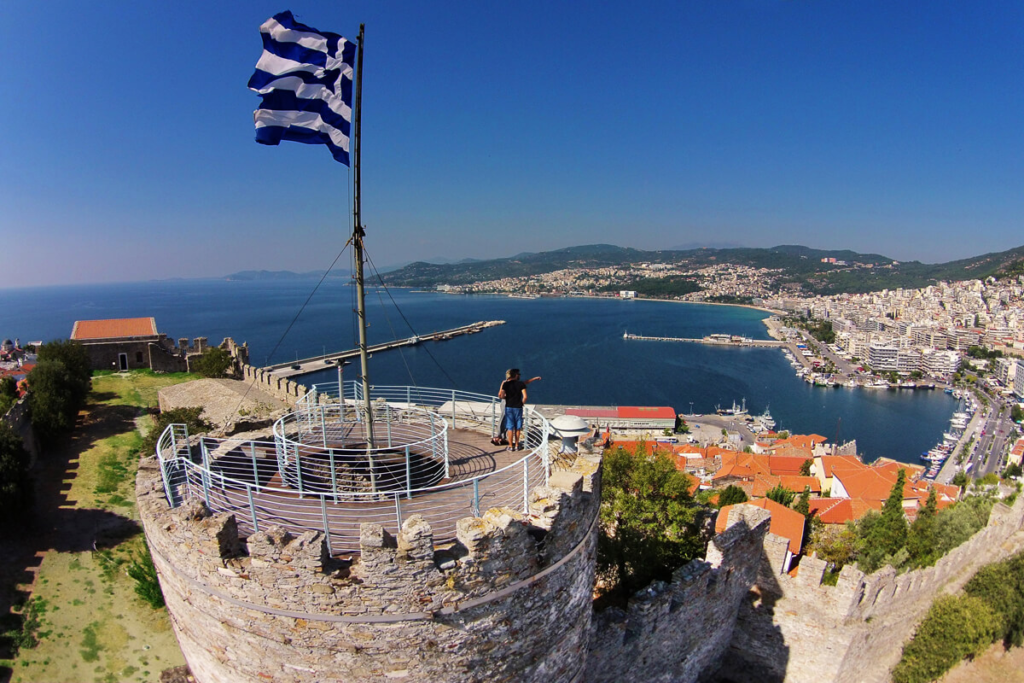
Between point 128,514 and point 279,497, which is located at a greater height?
point 279,497

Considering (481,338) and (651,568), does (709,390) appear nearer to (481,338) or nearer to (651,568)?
(481,338)

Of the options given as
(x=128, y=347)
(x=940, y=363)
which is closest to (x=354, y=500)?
(x=128, y=347)

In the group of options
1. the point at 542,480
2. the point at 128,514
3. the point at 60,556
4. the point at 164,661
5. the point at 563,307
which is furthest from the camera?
the point at 563,307

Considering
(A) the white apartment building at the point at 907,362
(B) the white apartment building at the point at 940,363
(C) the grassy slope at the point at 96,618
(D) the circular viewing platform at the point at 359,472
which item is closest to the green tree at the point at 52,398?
(C) the grassy slope at the point at 96,618

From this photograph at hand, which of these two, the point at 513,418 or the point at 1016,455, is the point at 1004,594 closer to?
the point at 513,418

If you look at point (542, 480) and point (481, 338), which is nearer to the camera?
point (542, 480)

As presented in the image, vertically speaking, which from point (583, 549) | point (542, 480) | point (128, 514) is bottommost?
point (128, 514)

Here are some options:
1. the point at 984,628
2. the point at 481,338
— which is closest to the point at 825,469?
the point at 984,628

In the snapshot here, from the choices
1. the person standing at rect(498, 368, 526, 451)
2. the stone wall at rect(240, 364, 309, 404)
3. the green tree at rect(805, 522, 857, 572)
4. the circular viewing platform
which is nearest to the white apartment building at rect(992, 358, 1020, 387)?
the green tree at rect(805, 522, 857, 572)
